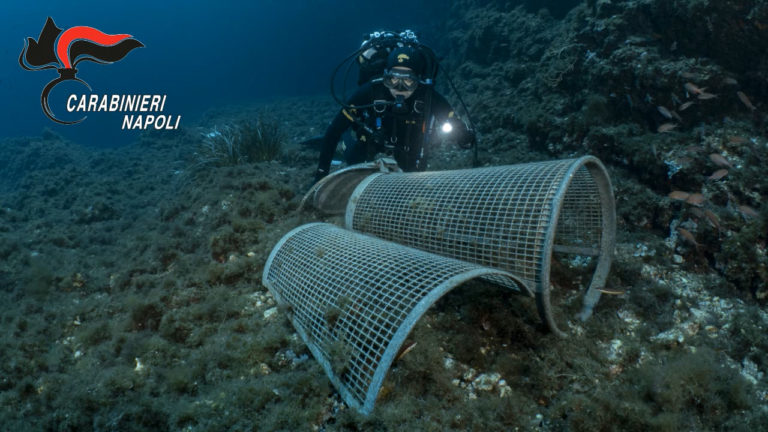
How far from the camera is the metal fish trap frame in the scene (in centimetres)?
215

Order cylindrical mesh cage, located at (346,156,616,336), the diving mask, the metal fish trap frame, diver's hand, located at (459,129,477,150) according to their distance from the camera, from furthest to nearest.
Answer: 1. diver's hand, located at (459,129,477,150)
2. the diving mask
3. cylindrical mesh cage, located at (346,156,616,336)
4. the metal fish trap frame

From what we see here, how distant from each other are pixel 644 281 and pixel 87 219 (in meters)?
9.27

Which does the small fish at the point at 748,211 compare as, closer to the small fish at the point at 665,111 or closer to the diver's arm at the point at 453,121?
the small fish at the point at 665,111

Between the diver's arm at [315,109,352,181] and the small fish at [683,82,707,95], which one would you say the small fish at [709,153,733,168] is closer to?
the small fish at [683,82,707,95]

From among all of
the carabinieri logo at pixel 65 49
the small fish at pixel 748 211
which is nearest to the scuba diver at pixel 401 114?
the small fish at pixel 748 211

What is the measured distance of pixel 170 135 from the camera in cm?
1463

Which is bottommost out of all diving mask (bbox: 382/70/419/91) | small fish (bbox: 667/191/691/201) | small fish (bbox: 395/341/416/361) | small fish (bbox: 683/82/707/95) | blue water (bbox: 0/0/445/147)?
small fish (bbox: 395/341/416/361)

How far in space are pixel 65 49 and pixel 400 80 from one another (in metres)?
9.57

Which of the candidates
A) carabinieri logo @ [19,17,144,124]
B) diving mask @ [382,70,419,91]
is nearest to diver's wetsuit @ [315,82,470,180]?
diving mask @ [382,70,419,91]

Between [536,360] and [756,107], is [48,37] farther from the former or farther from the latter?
[756,107]

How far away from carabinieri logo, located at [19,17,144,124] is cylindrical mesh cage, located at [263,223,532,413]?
341 inches

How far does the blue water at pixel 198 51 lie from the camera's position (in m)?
43.4

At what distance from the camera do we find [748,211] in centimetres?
355

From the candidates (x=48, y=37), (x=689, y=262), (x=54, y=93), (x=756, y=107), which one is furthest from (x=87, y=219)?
(x=54, y=93)
